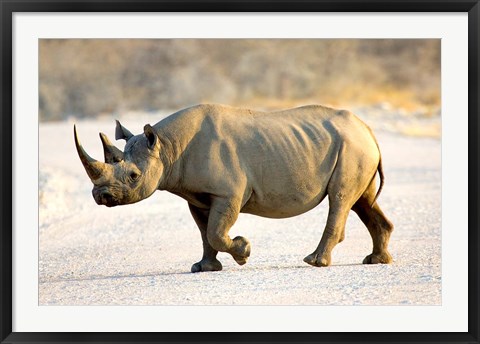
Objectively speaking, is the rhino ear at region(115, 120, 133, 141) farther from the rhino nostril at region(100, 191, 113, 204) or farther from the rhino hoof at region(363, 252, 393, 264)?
the rhino hoof at region(363, 252, 393, 264)

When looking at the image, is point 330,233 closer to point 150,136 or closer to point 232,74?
point 150,136

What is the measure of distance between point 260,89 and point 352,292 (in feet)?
129

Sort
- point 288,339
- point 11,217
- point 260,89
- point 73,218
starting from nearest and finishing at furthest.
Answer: point 288,339, point 11,217, point 73,218, point 260,89

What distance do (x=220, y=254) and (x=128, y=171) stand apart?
3859mm

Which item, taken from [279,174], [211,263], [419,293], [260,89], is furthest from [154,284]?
[260,89]

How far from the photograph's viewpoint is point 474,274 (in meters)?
12.2

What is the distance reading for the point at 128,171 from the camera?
43.5 feet

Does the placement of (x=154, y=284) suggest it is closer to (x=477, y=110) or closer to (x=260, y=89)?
(x=477, y=110)

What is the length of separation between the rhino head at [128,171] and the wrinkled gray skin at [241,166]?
0.01 m

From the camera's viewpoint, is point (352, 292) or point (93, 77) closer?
point (352, 292)

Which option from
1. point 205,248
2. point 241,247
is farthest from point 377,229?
point 205,248

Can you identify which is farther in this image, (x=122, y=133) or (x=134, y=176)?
(x=122, y=133)

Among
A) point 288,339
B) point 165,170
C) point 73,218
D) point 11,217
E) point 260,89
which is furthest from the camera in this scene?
point 260,89

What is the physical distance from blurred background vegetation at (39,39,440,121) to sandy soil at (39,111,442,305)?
66.6 feet
